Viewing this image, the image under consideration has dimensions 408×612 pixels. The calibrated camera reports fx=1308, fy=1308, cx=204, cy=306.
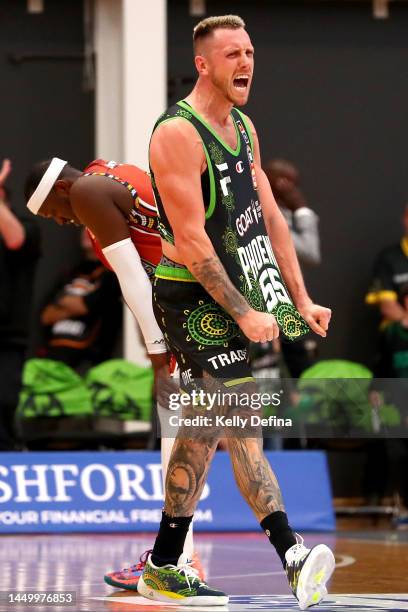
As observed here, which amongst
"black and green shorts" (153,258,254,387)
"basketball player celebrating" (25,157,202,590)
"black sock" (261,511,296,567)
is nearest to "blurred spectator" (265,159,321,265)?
"basketball player celebrating" (25,157,202,590)

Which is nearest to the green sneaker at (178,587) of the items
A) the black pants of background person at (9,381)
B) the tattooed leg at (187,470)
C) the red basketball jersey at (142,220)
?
the tattooed leg at (187,470)

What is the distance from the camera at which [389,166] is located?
10.5 metres

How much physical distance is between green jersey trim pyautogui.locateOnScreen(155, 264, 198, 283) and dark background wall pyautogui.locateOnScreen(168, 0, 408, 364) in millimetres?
5938

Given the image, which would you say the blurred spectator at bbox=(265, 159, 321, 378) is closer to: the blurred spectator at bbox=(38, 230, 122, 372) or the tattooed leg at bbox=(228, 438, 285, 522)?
the blurred spectator at bbox=(38, 230, 122, 372)

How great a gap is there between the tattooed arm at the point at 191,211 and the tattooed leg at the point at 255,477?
0.40 m

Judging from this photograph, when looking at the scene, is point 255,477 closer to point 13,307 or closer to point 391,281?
point 13,307

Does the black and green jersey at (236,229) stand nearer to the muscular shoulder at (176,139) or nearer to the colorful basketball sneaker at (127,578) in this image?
the muscular shoulder at (176,139)

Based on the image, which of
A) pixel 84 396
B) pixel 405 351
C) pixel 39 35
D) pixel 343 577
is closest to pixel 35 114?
pixel 39 35

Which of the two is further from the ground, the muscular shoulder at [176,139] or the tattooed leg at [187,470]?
the muscular shoulder at [176,139]

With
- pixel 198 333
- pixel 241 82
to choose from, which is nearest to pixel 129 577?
pixel 198 333

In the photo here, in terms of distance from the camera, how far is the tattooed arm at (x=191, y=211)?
4148 mm

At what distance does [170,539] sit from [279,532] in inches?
19.2

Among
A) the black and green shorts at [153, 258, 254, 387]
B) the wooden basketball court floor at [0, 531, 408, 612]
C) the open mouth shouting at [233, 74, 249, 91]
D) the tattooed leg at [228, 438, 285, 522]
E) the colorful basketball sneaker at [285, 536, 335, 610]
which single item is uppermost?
the open mouth shouting at [233, 74, 249, 91]

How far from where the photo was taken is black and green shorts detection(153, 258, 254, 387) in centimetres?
425
